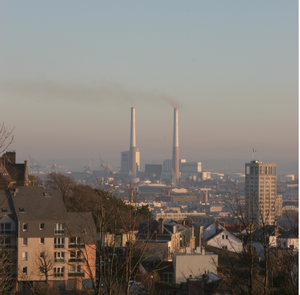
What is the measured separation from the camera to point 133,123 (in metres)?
171

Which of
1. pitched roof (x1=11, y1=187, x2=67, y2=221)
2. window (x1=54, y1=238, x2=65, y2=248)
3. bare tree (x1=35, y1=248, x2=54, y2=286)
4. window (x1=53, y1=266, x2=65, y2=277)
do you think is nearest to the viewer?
bare tree (x1=35, y1=248, x2=54, y2=286)

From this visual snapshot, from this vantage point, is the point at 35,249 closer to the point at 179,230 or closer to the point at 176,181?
the point at 179,230

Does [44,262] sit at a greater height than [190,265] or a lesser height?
greater

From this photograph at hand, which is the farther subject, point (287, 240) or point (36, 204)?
point (287, 240)

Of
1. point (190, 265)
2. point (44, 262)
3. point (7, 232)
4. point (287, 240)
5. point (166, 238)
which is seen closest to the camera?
point (44, 262)

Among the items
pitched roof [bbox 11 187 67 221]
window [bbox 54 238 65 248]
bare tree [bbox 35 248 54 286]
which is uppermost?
pitched roof [bbox 11 187 67 221]

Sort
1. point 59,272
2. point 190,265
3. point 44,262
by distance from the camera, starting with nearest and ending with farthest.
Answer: point 44,262
point 59,272
point 190,265

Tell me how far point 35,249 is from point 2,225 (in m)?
1.52

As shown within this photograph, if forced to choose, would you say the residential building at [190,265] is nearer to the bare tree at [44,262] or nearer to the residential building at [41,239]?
the residential building at [41,239]

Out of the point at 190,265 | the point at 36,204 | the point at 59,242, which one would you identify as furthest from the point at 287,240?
the point at 36,204

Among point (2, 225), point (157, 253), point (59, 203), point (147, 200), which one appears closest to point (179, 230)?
point (157, 253)

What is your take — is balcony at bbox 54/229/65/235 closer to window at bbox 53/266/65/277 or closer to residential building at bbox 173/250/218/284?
window at bbox 53/266/65/277

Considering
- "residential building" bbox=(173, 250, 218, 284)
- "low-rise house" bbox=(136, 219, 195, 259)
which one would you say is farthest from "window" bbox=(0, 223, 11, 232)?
"residential building" bbox=(173, 250, 218, 284)

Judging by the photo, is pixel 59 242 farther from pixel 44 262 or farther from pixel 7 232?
pixel 7 232
